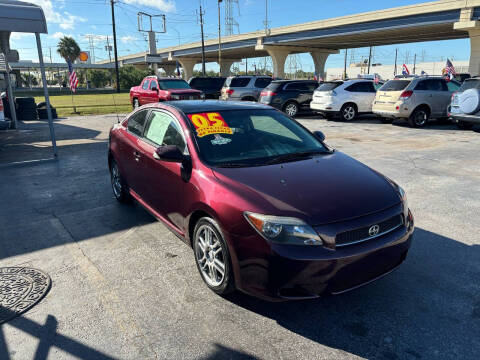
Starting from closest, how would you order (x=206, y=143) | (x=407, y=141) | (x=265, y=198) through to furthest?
(x=265, y=198), (x=206, y=143), (x=407, y=141)

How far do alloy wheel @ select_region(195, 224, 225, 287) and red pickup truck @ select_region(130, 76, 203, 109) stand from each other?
14.8 m

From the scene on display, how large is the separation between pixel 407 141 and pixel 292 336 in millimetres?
9336

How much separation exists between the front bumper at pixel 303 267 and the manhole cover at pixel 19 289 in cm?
186

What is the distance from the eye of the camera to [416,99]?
12.9 meters

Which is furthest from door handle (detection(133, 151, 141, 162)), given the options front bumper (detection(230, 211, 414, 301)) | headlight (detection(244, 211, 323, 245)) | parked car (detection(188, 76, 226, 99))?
parked car (detection(188, 76, 226, 99))

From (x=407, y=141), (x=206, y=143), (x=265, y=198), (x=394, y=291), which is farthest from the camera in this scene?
(x=407, y=141)

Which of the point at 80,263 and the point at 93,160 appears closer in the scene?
the point at 80,263

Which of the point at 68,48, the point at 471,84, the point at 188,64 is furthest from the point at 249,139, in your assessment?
the point at 68,48

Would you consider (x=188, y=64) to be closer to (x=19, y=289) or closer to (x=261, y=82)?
(x=261, y=82)

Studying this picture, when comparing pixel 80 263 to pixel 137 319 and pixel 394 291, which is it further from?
pixel 394 291

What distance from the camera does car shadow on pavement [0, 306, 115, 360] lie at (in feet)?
8.39

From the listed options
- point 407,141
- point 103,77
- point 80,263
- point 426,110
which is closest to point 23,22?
point 80,263

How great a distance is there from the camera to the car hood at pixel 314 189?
2.75 meters

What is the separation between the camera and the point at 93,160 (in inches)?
345
